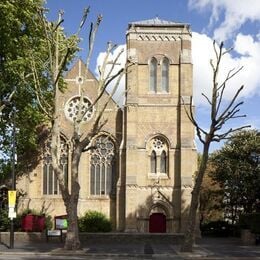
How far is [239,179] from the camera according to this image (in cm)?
4878

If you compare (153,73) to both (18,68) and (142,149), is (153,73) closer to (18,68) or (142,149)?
(142,149)

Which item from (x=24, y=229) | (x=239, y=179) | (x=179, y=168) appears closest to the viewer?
(x=24, y=229)

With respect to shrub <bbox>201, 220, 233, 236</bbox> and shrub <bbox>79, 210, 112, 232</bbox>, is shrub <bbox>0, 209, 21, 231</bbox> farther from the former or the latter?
Result: shrub <bbox>201, 220, 233, 236</bbox>

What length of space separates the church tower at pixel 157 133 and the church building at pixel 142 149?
76 millimetres

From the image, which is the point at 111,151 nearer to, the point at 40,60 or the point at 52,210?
the point at 52,210

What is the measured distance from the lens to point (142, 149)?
144ft

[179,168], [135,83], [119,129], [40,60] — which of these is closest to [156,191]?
[179,168]

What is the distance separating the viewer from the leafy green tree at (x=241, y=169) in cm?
4819

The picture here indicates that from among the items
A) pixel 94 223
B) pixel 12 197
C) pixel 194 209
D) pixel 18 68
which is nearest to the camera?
pixel 194 209

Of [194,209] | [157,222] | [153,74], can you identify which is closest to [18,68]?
[194,209]

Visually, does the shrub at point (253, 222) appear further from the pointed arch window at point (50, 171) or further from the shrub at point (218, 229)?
the pointed arch window at point (50, 171)

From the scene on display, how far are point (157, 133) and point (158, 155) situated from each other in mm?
1721

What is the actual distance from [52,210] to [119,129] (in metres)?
8.32

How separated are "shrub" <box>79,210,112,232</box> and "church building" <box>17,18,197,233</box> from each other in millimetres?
1187
